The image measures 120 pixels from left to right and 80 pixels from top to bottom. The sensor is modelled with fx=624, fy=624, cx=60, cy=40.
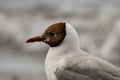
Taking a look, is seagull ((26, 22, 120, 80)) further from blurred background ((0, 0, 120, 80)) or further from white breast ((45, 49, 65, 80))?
blurred background ((0, 0, 120, 80))

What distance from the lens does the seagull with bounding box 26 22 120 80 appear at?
13.4 feet

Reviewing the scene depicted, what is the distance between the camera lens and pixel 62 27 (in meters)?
4.28

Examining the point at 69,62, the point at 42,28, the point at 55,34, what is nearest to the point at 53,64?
the point at 69,62

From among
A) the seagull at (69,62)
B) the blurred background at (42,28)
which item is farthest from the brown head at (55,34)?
the blurred background at (42,28)

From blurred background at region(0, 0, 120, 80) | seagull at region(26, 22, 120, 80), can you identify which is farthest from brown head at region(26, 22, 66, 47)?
blurred background at region(0, 0, 120, 80)

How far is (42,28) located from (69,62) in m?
4.94

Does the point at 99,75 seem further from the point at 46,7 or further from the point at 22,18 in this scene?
the point at 46,7

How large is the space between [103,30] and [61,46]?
458cm

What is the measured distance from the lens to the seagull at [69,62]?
13.4ft

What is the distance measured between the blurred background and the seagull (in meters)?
2.75

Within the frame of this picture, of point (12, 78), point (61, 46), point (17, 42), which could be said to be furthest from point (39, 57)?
point (61, 46)

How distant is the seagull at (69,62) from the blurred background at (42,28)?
275cm

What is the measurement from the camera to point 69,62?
420cm

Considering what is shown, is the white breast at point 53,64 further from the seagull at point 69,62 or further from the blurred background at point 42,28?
the blurred background at point 42,28
